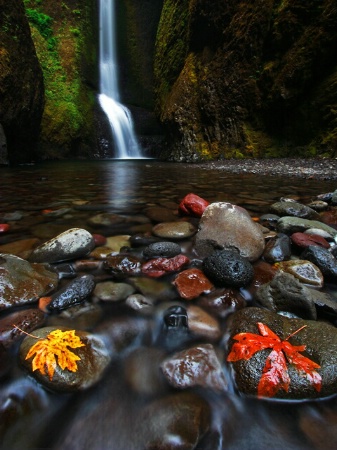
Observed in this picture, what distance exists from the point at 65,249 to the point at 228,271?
1.24 meters

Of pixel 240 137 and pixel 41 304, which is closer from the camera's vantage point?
pixel 41 304

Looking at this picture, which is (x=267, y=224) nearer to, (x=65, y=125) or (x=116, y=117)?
(x=65, y=125)

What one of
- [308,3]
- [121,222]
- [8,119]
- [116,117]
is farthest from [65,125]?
[121,222]

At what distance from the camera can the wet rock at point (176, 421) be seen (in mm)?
872

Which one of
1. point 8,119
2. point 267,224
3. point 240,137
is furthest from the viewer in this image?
point 240,137

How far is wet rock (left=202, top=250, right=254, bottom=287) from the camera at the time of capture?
1.69 meters

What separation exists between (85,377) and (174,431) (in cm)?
42

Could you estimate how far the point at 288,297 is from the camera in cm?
146

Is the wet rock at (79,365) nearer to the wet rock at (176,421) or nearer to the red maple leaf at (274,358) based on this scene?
the wet rock at (176,421)

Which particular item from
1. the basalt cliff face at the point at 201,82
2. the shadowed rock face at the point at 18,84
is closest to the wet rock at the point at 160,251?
the basalt cliff face at the point at 201,82

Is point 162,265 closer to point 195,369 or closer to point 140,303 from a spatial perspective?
point 140,303

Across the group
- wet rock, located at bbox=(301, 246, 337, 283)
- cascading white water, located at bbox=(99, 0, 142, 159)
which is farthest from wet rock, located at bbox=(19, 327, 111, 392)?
cascading white water, located at bbox=(99, 0, 142, 159)

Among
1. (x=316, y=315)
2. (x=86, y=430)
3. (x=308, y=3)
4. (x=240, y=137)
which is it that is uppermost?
(x=308, y=3)

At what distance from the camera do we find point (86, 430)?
0.93 metres
